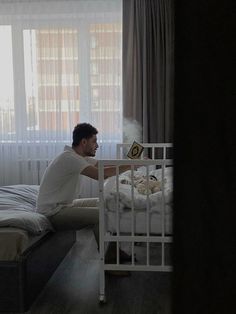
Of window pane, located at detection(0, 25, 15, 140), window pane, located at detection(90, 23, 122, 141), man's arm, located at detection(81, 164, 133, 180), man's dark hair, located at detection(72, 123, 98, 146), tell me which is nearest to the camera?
man's arm, located at detection(81, 164, 133, 180)

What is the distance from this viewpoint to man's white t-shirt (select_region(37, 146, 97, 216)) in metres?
2.88

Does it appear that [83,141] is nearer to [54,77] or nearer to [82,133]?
[82,133]

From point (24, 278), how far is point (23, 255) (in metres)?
0.12

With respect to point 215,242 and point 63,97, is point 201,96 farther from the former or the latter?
point 63,97

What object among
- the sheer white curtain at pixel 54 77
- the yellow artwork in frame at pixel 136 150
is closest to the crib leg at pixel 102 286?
the yellow artwork in frame at pixel 136 150

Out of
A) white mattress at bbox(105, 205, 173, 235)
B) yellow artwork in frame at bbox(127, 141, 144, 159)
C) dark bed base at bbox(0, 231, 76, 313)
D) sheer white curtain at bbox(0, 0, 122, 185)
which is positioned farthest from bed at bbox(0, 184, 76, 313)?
sheer white curtain at bbox(0, 0, 122, 185)

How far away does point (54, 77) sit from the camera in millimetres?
4473

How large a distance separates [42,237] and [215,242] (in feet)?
7.60

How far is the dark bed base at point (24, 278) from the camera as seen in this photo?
2262 millimetres

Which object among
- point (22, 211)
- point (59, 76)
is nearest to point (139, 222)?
point (22, 211)

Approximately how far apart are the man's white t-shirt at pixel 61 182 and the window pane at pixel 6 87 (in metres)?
1.80

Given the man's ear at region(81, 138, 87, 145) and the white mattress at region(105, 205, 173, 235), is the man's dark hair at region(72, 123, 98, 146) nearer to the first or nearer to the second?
the man's ear at region(81, 138, 87, 145)

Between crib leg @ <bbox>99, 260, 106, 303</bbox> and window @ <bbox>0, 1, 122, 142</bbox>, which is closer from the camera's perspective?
crib leg @ <bbox>99, 260, 106, 303</bbox>

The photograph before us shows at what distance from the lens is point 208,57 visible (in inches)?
16.1
